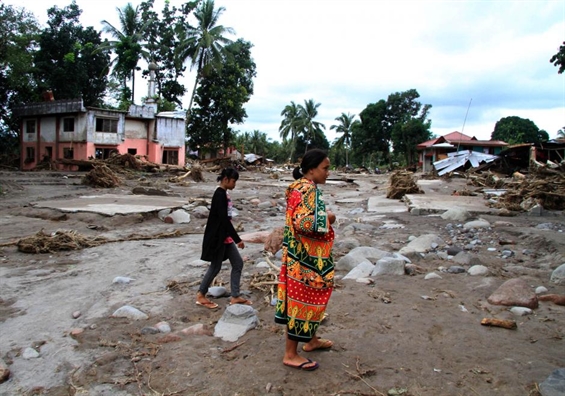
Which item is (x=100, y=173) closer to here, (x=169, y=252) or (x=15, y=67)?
(x=169, y=252)

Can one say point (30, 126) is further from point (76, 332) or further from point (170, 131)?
point (76, 332)

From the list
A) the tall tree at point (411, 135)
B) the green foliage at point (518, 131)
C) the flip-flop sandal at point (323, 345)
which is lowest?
the flip-flop sandal at point (323, 345)

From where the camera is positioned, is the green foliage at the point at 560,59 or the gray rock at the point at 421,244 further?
the green foliage at the point at 560,59

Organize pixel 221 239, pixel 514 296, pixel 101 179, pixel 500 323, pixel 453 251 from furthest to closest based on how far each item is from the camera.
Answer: pixel 101 179
pixel 453 251
pixel 221 239
pixel 514 296
pixel 500 323

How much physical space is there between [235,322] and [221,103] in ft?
101

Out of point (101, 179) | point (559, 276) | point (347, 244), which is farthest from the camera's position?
point (101, 179)

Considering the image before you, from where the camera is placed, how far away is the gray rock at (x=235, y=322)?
10.8 feet

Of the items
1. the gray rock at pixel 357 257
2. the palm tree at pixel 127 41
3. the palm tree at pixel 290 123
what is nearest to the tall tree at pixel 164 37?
the palm tree at pixel 127 41

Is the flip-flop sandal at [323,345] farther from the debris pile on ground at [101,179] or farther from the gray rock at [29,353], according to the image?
the debris pile on ground at [101,179]

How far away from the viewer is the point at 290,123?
50.6 m

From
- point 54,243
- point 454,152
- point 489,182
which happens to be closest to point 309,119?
point 454,152

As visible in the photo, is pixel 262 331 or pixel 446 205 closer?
pixel 262 331

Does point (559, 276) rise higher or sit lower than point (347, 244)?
higher

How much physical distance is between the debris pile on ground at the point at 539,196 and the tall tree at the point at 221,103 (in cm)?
2540
